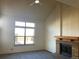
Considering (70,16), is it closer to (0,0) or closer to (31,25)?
(31,25)

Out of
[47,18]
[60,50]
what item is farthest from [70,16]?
[47,18]

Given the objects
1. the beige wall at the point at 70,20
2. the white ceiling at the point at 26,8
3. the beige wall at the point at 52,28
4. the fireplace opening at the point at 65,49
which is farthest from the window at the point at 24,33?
the fireplace opening at the point at 65,49

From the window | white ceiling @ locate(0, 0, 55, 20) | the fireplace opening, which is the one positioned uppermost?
white ceiling @ locate(0, 0, 55, 20)

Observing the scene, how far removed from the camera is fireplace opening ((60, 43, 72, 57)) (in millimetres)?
5363

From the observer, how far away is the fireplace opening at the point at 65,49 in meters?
5.36

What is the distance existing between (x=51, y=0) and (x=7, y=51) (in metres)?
4.33

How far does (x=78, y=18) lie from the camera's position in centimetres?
541

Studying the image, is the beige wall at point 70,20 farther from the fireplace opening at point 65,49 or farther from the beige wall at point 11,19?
the beige wall at point 11,19

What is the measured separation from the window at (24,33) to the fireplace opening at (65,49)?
287 centimetres

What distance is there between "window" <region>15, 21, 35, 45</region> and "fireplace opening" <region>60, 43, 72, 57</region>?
2868 millimetres

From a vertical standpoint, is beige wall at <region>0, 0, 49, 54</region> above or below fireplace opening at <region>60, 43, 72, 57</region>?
above

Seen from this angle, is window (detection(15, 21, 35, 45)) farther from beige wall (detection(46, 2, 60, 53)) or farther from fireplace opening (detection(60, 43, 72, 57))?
fireplace opening (detection(60, 43, 72, 57))

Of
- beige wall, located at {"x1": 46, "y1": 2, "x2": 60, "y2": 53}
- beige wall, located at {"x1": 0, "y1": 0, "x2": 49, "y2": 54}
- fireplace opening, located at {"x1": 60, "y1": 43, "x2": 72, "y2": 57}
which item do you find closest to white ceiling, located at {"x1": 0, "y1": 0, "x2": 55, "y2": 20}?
beige wall, located at {"x1": 0, "y1": 0, "x2": 49, "y2": 54}

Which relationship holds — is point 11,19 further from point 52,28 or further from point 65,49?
point 65,49
